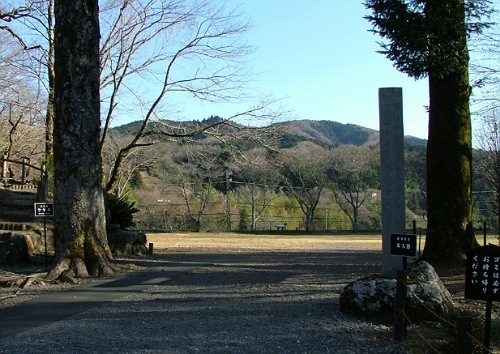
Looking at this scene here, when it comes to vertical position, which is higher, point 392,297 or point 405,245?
point 405,245

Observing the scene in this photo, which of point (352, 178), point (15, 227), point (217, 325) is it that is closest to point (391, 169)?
point (217, 325)

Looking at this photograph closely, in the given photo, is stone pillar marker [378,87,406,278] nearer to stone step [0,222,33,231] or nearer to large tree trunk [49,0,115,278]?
large tree trunk [49,0,115,278]

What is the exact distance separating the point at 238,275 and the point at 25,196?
17.3 m

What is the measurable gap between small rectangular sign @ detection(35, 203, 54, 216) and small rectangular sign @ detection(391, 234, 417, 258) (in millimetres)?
8916

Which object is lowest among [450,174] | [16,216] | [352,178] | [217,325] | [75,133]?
[217,325]

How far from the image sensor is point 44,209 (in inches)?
509

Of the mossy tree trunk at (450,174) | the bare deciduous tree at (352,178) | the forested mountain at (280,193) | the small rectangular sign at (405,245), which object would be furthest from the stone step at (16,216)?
the bare deciduous tree at (352,178)

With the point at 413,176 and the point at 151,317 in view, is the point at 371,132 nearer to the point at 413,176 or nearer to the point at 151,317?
the point at 413,176

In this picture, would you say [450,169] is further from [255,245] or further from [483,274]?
[255,245]

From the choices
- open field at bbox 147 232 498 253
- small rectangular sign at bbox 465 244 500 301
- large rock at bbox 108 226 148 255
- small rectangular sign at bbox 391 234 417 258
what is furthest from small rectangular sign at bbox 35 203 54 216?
small rectangular sign at bbox 465 244 500 301

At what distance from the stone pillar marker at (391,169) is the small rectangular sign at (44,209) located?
7.76 metres

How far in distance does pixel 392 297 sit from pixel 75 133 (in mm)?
7672

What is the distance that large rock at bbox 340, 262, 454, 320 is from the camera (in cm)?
719

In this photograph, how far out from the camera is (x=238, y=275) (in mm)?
12352
